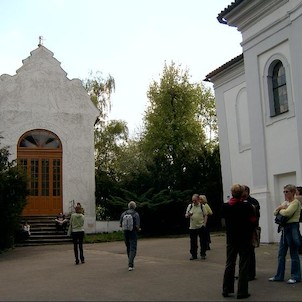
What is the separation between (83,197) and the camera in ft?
87.4

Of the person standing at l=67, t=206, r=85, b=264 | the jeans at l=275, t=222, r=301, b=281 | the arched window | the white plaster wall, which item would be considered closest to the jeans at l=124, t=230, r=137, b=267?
the person standing at l=67, t=206, r=85, b=264

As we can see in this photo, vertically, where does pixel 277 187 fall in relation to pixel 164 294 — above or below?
above

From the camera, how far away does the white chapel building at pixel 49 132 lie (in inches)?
1027

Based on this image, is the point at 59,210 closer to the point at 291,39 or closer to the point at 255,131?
the point at 255,131

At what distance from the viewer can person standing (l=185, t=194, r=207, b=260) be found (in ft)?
42.3

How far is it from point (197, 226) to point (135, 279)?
369 cm

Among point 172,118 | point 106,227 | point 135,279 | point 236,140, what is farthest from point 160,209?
point 135,279

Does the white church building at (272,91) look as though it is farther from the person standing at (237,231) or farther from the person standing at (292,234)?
the person standing at (237,231)

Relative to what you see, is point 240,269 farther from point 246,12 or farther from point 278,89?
point 246,12

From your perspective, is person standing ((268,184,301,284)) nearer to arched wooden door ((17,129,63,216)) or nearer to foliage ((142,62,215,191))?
arched wooden door ((17,129,63,216))

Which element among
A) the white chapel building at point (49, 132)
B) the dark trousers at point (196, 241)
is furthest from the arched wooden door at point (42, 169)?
the dark trousers at point (196, 241)

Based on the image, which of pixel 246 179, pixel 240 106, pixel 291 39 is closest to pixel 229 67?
pixel 240 106

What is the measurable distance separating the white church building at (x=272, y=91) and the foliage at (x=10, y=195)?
870cm

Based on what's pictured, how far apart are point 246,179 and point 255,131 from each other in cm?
496
